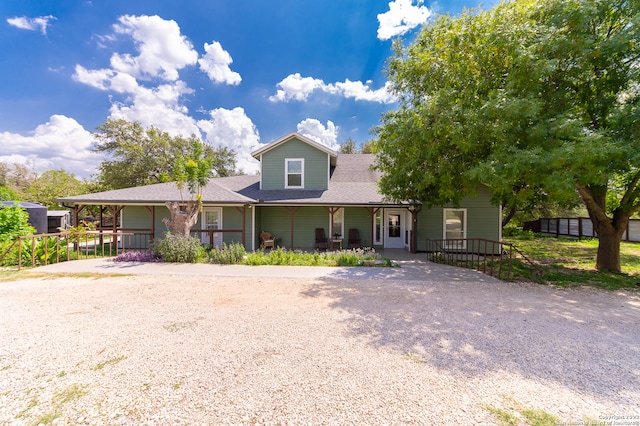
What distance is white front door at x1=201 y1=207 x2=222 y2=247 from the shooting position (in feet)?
41.6

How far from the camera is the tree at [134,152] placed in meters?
21.1

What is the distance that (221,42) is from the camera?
13.6 metres

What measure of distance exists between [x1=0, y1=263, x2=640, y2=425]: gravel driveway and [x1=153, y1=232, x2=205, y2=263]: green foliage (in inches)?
A: 126

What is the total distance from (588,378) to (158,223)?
1517 cm

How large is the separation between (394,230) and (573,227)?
652 inches

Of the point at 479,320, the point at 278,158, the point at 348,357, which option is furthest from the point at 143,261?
the point at 479,320

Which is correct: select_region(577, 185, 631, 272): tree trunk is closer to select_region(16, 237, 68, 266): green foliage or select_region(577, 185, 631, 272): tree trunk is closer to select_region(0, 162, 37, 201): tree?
select_region(16, 237, 68, 266): green foliage

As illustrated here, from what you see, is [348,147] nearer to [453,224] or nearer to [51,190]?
[453,224]

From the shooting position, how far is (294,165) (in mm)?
13500

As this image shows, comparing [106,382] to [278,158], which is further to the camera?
[278,158]

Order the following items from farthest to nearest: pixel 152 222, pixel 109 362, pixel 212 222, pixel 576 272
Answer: pixel 212 222 → pixel 152 222 → pixel 576 272 → pixel 109 362

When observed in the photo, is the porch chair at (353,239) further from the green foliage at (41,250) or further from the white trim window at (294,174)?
the green foliage at (41,250)

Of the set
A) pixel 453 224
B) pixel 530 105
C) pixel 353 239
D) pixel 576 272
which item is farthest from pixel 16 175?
pixel 576 272

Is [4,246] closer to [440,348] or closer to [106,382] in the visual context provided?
[106,382]
